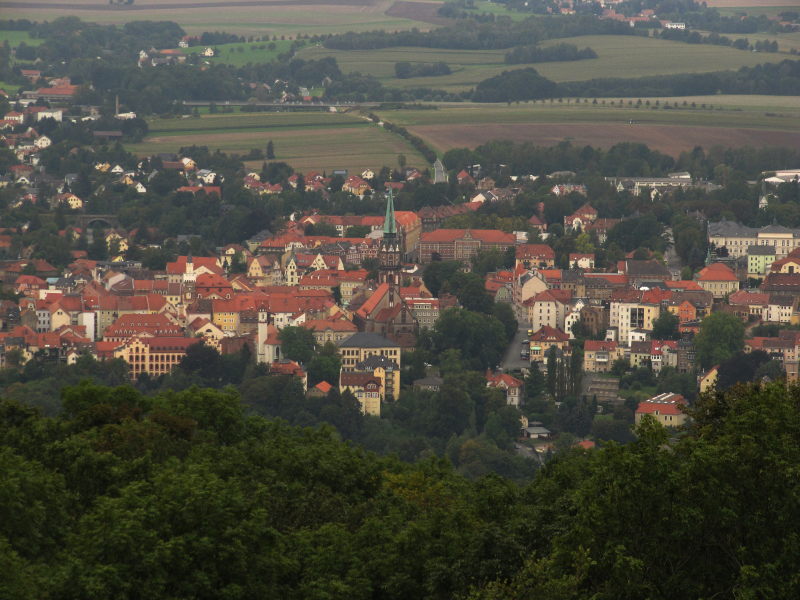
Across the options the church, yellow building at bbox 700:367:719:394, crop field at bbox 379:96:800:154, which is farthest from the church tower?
crop field at bbox 379:96:800:154

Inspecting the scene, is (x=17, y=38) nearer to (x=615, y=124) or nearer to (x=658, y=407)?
A: (x=615, y=124)

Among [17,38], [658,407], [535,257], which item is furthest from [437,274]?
[17,38]

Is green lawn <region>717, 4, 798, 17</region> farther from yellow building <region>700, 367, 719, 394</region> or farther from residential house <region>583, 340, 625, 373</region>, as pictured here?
yellow building <region>700, 367, 719, 394</region>

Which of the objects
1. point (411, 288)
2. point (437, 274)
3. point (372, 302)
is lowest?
point (437, 274)

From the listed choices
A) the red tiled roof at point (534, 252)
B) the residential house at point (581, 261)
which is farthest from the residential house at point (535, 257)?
the residential house at point (581, 261)

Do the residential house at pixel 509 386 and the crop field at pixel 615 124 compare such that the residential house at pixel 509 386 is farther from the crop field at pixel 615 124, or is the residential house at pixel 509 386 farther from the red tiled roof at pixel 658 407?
the crop field at pixel 615 124

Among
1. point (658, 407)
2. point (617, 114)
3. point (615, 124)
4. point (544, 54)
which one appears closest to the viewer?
point (658, 407)
